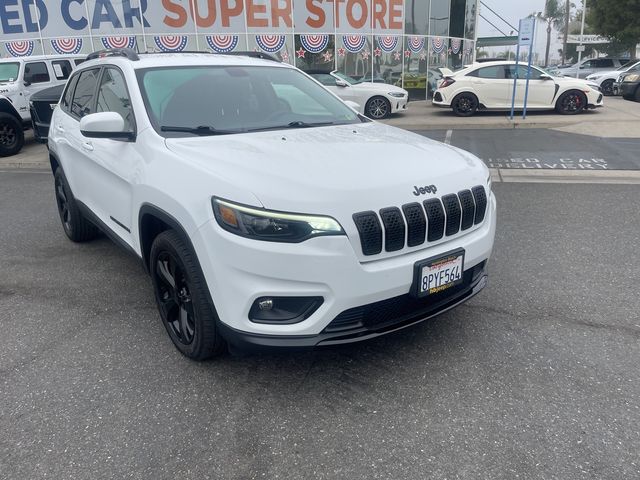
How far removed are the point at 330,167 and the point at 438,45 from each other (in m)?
19.3

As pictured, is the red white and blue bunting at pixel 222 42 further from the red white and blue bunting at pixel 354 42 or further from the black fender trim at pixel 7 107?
the black fender trim at pixel 7 107

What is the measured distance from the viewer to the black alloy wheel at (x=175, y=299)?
9.89 ft

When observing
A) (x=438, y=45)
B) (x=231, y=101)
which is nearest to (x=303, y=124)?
(x=231, y=101)

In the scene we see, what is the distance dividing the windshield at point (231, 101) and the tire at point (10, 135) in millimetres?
8943

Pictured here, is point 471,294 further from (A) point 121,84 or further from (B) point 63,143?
(B) point 63,143

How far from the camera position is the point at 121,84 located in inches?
148

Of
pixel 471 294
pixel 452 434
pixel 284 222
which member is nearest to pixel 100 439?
pixel 284 222

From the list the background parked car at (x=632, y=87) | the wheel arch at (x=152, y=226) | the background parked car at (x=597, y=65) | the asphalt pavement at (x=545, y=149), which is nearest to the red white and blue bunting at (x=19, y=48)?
the asphalt pavement at (x=545, y=149)

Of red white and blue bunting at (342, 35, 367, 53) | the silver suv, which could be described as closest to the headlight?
the silver suv

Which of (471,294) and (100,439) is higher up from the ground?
(471,294)

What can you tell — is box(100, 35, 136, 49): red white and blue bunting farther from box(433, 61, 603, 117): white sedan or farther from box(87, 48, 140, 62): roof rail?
box(87, 48, 140, 62): roof rail

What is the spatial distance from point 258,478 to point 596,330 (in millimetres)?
2418

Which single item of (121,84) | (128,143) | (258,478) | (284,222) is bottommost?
(258,478)

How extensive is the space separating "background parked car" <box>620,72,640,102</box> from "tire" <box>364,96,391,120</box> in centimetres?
994
